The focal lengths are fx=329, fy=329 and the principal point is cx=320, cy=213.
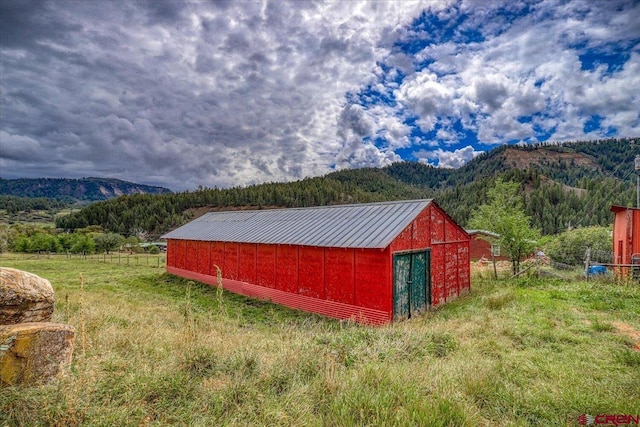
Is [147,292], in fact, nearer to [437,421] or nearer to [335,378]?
[335,378]

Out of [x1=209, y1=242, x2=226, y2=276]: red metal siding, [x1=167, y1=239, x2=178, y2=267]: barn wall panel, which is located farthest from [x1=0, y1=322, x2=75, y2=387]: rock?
[x1=167, y1=239, x2=178, y2=267]: barn wall panel

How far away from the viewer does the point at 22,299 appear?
5.05m

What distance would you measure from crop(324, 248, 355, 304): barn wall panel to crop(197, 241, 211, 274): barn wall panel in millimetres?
12203

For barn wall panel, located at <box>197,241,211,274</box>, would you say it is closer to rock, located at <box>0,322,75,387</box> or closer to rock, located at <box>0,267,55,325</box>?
rock, located at <box>0,267,55,325</box>

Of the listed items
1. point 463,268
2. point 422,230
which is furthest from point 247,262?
point 463,268

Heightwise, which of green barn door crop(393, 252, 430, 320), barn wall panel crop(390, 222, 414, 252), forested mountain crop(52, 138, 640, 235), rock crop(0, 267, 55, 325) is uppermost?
forested mountain crop(52, 138, 640, 235)

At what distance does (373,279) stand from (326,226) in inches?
204

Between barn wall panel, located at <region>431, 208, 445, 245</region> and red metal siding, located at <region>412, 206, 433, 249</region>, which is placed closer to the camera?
red metal siding, located at <region>412, 206, 433, 249</region>

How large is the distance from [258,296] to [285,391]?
49.1 ft

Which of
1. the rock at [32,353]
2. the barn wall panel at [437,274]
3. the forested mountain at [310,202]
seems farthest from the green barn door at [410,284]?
the forested mountain at [310,202]

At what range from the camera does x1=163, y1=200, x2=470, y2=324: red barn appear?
13914mm

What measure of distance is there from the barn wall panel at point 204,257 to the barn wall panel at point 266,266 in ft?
21.3

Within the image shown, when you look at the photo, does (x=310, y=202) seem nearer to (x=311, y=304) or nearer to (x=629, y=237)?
(x=629, y=237)

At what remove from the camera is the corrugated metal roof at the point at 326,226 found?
1498 cm
